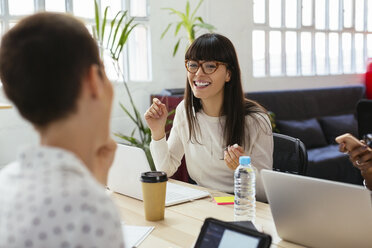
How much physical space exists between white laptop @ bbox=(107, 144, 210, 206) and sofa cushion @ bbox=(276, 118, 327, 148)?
2.83 m

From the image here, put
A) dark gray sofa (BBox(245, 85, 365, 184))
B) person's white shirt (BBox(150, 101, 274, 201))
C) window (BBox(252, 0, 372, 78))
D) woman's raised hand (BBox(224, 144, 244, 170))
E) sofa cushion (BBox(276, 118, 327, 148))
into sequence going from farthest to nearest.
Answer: window (BBox(252, 0, 372, 78)) → sofa cushion (BBox(276, 118, 327, 148)) → dark gray sofa (BBox(245, 85, 365, 184)) → person's white shirt (BBox(150, 101, 274, 201)) → woman's raised hand (BBox(224, 144, 244, 170))

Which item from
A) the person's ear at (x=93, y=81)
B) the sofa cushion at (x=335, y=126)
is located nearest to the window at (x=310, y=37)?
the sofa cushion at (x=335, y=126)

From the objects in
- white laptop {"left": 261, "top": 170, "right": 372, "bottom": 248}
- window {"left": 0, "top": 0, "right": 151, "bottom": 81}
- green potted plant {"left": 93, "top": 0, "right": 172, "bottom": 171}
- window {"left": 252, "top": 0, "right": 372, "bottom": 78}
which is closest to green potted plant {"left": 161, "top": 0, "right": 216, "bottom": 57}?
window {"left": 0, "top": 0, "right": 151, "bottom": 81}

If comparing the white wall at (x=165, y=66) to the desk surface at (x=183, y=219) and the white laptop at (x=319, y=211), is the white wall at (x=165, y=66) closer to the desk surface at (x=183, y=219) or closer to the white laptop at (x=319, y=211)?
the desk surface at (x=183, y=219)

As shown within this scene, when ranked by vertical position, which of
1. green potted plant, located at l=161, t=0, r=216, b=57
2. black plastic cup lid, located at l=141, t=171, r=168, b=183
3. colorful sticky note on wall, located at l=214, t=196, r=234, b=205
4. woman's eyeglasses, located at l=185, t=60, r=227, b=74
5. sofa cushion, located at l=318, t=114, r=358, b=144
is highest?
green potted plant, located at l=161, t=0, r=216, b=57

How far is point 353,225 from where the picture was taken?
1.13 metres

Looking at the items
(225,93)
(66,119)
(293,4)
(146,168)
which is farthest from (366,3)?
(66,119)

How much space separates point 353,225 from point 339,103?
177 inches

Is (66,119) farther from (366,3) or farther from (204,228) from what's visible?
(366,3)

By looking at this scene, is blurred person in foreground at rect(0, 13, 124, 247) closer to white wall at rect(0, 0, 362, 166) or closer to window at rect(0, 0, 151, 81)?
white wall at rect(0, 0, 362, 166)

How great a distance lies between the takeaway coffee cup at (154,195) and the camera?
4.94 feet

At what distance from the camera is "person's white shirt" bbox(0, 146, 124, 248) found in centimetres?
60

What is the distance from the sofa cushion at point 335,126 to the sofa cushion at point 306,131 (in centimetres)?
14

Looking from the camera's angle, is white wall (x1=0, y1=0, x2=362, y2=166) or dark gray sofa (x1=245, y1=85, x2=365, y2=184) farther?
dark gray sofa (x1=245, y1=85, x2=365, y2=184)
